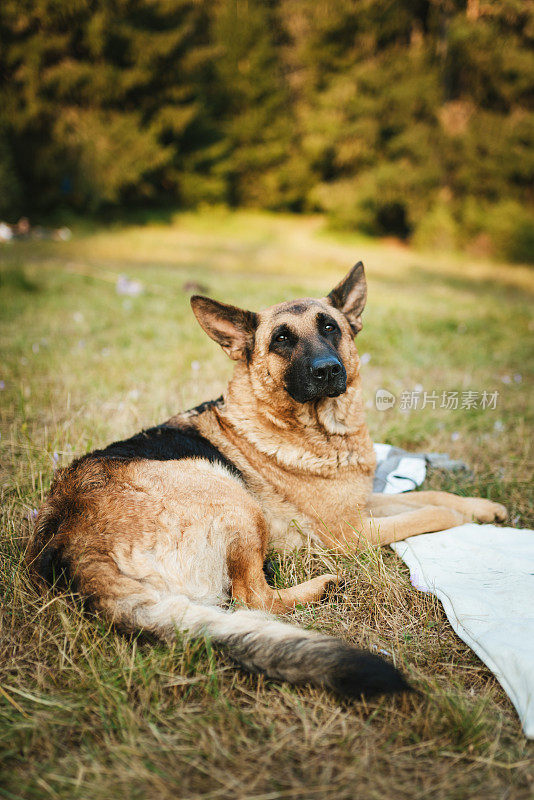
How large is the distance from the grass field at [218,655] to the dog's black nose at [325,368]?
0.93 meters

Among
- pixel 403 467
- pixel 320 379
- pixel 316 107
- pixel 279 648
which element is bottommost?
pixel 403 467

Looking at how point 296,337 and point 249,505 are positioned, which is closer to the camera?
point 249,505

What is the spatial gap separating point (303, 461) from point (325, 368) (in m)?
0.55

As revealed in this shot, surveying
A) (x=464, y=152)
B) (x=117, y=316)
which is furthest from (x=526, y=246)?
(x=117, y=316)

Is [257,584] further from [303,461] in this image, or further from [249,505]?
[303,461]

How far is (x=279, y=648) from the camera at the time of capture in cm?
160

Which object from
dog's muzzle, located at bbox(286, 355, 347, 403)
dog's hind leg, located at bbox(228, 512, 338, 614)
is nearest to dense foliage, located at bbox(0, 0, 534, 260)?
dog's muzzle, located at bbox(286, 355, 347, 403)

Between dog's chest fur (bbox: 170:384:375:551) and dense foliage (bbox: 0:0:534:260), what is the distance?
17299 millimetres

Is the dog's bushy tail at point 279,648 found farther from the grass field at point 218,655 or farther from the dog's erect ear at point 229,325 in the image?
the dog's erect ear at point 229,325

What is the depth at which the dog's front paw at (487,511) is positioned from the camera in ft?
9.80

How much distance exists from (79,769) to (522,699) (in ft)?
4.69

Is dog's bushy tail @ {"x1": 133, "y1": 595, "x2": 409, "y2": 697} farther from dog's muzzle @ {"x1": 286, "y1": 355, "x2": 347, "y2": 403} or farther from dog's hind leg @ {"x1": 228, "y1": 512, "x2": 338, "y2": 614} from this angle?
dog's muzzle @ {"x1": 286, "y1": 355, "x2": 347, "y2": 403}

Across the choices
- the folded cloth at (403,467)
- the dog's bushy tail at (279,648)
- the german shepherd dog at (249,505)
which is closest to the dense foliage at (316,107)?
the folded cloth at (403,467)
